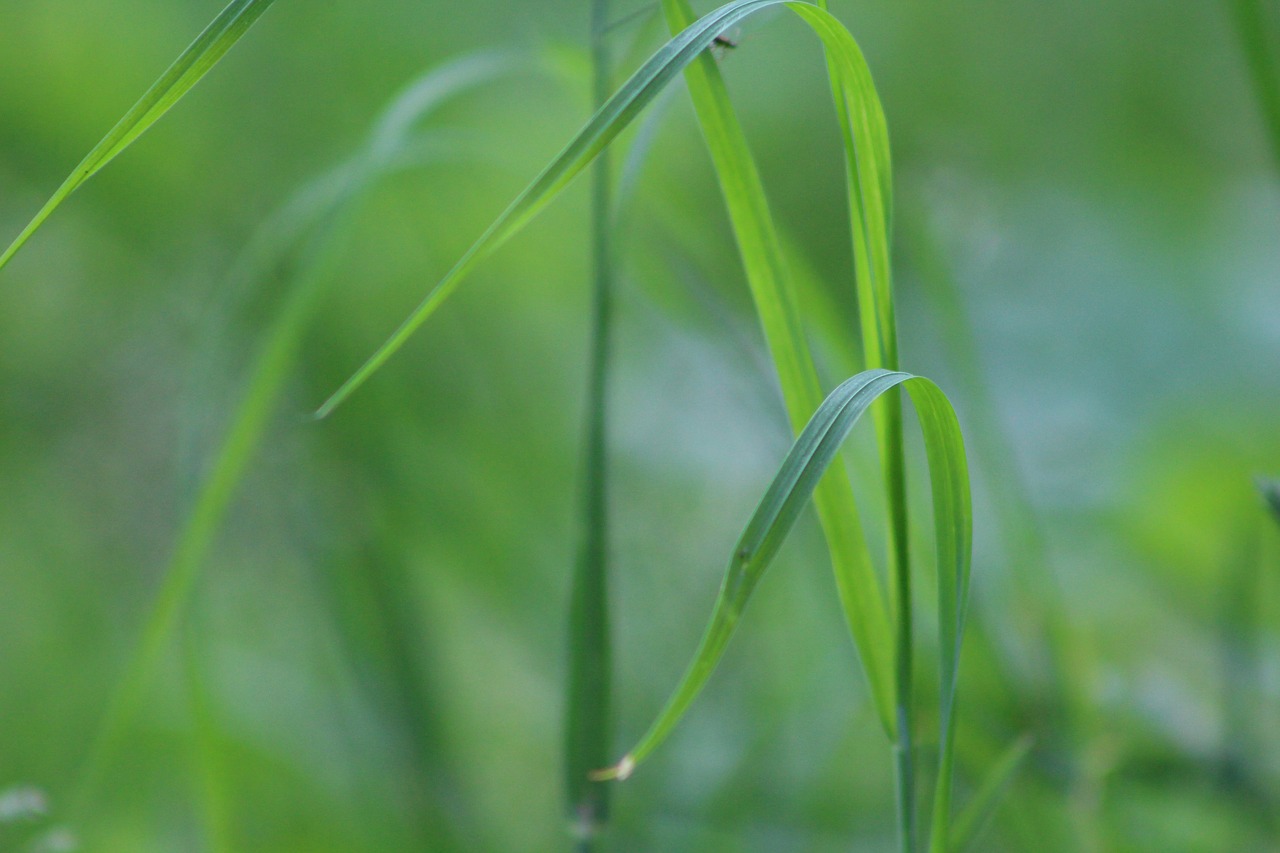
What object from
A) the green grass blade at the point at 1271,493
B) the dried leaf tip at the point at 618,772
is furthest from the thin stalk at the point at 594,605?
the green grass blade at the point at 1271,493

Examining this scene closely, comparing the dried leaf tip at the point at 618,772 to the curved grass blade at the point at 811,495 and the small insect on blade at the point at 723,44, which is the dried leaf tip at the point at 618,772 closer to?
the curved grass blade at the point at 811,495

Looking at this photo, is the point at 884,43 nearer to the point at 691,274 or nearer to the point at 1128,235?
the point at 1128,235

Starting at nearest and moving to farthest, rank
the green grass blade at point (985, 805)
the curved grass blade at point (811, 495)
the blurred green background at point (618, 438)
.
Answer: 1. the curved grass blade at point (811, 495)
2. the green grass blade at point (985, 805)
3. the blurred green background at point (618, 438)

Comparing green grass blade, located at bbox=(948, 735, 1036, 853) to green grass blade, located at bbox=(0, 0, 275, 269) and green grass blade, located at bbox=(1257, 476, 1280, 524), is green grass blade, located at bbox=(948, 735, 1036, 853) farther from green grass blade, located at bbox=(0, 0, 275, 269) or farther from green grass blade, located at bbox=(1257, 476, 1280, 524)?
green grass blade, located at bbox=(0, 0, 275, 269)

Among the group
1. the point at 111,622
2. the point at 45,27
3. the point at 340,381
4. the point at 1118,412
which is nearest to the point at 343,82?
the point at 45,27

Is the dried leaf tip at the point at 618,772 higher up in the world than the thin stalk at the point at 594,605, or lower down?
lower down


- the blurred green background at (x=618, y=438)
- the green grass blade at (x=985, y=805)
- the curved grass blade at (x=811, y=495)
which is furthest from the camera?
the blurred green background at (x=618, y=438)

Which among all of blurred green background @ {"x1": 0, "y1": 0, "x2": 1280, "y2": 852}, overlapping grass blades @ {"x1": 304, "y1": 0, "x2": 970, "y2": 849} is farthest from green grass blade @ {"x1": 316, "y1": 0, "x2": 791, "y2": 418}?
blurred green background @ {"x1": 0, "y1": 0, "x2": 1280, "y2": 852}
